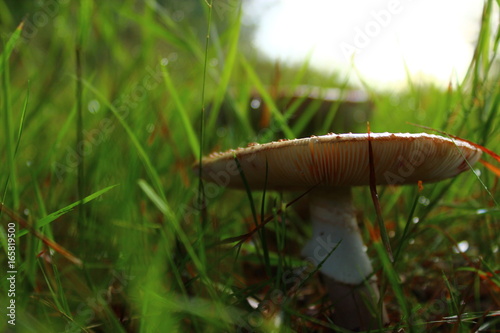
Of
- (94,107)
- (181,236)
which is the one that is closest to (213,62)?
(94,107)

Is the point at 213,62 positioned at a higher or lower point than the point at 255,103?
higher

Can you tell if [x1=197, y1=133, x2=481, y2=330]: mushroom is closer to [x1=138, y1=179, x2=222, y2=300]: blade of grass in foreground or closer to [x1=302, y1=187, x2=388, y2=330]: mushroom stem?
[x1=302, y1=187, x2=388, y2=330]: mushroom stem

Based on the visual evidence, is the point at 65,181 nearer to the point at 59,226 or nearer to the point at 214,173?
the point at 59,226

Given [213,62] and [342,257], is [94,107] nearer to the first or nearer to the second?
[213,62]

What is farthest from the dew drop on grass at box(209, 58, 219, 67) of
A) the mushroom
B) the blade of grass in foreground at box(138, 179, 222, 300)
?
the blade of grass in foreground at box(138, 179, 222, 300)

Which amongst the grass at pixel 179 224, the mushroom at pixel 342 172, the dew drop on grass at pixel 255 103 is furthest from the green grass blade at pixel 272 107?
the dew drop on grass at pixel 255 103

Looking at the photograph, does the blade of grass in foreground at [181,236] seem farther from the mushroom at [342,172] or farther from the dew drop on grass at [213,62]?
the dew drop on grass at [213,62]
